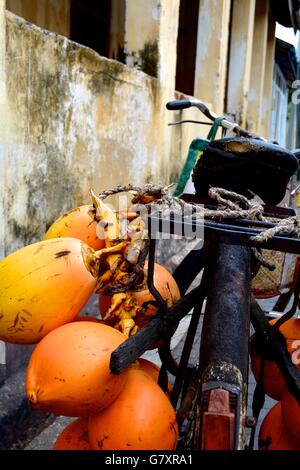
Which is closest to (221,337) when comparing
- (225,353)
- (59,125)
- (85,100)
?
(225,353)

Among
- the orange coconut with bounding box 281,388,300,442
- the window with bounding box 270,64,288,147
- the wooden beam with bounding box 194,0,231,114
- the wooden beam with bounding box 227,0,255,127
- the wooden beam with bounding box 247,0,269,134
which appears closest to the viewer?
the orange coconut with bounding box 281,388,300,442

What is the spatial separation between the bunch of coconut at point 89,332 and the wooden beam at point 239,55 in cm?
703

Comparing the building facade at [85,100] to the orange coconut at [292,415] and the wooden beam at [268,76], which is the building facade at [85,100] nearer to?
the orange coconut at [292,415]

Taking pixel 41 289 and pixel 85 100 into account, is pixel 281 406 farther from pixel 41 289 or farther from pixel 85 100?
pixel 85 100

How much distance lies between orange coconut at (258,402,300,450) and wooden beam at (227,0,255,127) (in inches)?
280

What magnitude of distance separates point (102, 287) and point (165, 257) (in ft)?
12.8

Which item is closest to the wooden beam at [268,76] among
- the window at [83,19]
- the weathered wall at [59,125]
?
the window at [83,19]

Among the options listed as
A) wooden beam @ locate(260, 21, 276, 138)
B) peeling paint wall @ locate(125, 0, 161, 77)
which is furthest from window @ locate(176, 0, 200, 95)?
peeling paint wall @ locate(125, 0, 161, 77)

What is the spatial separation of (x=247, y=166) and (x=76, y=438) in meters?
0.93

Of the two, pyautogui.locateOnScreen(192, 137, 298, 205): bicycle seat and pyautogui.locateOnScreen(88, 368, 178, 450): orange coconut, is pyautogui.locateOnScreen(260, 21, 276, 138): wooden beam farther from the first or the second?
pyautogui.locateOnScreen(88, 368, 178, 450): orange coconut

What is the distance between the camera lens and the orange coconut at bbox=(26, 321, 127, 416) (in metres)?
1.08

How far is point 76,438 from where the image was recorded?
1233mm

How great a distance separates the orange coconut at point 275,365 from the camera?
147 centimetres
